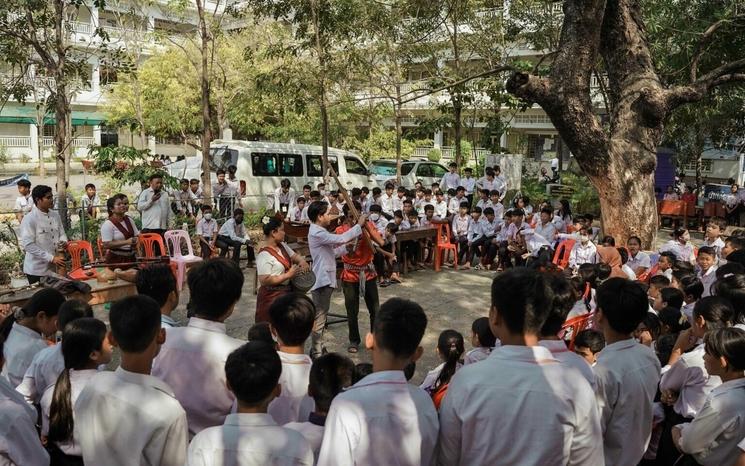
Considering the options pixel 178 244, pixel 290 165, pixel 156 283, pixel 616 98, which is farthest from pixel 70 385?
pixel 290 165

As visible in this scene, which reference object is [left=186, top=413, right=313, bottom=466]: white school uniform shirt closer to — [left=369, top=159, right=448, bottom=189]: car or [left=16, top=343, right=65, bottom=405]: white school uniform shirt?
[left=16, top=343, right=65, bottom=405]: white school uniform shirt

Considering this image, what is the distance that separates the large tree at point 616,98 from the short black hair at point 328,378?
5.95 m

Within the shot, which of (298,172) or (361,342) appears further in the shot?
(298,172)

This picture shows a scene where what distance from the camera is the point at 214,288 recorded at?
2955 millimetres

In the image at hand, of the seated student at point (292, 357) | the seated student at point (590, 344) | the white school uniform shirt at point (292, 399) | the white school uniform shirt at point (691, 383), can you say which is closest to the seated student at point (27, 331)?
the seated student at point (292, 357)

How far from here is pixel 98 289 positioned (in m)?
5.86

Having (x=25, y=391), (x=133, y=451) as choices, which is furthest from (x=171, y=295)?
(x=133, y=451)

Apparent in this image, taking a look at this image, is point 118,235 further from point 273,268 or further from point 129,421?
point 129,421

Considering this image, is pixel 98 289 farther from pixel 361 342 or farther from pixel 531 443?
pixel 531 443

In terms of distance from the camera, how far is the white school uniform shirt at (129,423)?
225 cm

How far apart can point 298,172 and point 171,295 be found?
1232 centimetres

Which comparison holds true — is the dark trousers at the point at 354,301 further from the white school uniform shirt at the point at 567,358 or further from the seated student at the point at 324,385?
the white school uniform shirt at the point at 567,358

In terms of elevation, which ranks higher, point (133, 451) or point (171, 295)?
point (171, 295)

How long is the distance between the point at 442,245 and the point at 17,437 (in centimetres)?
881
